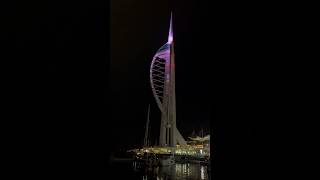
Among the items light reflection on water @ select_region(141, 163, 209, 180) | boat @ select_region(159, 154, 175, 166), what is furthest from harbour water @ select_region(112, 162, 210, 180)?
boat @ select_region(159, 154, 175, 166)

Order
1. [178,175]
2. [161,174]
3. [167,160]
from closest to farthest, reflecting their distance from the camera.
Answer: [178,175], [161,174], [167,160]

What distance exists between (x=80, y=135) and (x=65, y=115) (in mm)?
134

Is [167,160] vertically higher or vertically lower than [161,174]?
lower

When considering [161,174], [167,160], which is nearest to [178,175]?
[161,174]

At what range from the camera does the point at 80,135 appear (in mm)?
1678

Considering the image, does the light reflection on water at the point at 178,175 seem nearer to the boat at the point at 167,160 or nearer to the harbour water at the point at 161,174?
the harbour water at the point at 161,174

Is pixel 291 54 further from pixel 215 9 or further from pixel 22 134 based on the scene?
pixel 22 134

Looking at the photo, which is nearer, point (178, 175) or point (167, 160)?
point (178, 175)

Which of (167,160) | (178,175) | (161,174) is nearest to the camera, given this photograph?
(178,175)

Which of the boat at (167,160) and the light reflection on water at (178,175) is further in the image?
the boat at (167,160)

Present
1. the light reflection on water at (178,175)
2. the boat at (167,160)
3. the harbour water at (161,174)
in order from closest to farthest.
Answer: the harbour water at (161,174) < the light reflection on water at (178,175) < the boat at (167,160)

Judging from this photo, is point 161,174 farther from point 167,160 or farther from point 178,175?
point 167,160

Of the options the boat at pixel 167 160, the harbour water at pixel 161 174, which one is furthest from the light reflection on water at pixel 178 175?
the boat at pixel 167 160

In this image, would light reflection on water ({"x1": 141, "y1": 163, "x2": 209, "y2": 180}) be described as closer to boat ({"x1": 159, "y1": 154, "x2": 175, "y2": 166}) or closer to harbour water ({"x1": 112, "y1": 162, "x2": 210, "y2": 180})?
harbour water ({"x1": 112, "y1": 162, "x2": 210, "y2": 180})
